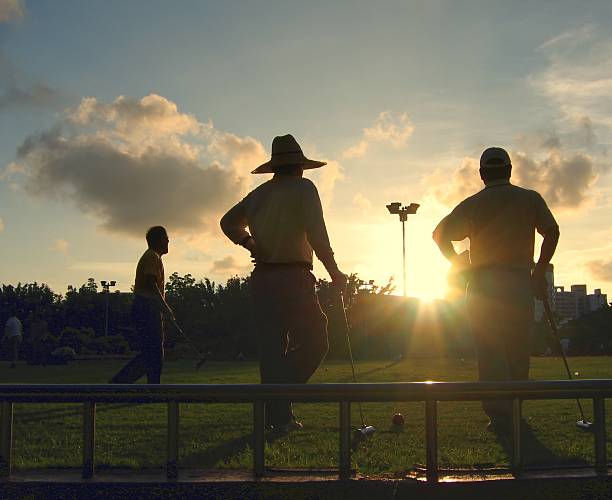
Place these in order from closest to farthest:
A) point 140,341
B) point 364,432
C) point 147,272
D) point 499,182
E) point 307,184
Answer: point 364,432 → point 307,184 → point 499,182 → point 140,341 → point 147,272

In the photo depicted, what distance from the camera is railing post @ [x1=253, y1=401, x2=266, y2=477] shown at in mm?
3818

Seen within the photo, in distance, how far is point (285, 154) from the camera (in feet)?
21.0

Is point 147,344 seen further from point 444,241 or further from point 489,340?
point 489,340

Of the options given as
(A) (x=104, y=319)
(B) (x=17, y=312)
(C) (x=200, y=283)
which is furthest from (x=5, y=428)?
(A) (x=104, y=319)

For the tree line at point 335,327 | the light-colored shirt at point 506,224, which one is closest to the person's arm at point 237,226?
the light-colored shirt at point 506,224

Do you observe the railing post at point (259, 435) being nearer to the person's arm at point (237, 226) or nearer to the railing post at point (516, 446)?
the railing post at point (516, 446)

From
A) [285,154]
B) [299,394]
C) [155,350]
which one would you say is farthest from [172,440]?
[155,350]

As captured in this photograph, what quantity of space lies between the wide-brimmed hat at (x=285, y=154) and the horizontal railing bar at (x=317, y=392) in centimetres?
298

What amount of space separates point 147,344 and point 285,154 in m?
4.53

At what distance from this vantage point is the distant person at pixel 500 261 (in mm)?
6375

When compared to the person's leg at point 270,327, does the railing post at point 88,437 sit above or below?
below

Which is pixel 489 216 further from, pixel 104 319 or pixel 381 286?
pixel 104 319

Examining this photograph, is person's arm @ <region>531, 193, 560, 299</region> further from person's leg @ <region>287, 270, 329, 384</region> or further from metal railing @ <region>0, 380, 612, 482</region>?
metal railing @ <region>0, 380, 612, 482</region>

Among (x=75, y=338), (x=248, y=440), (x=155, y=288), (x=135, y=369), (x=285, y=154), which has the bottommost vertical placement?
(x=248, y=440)
